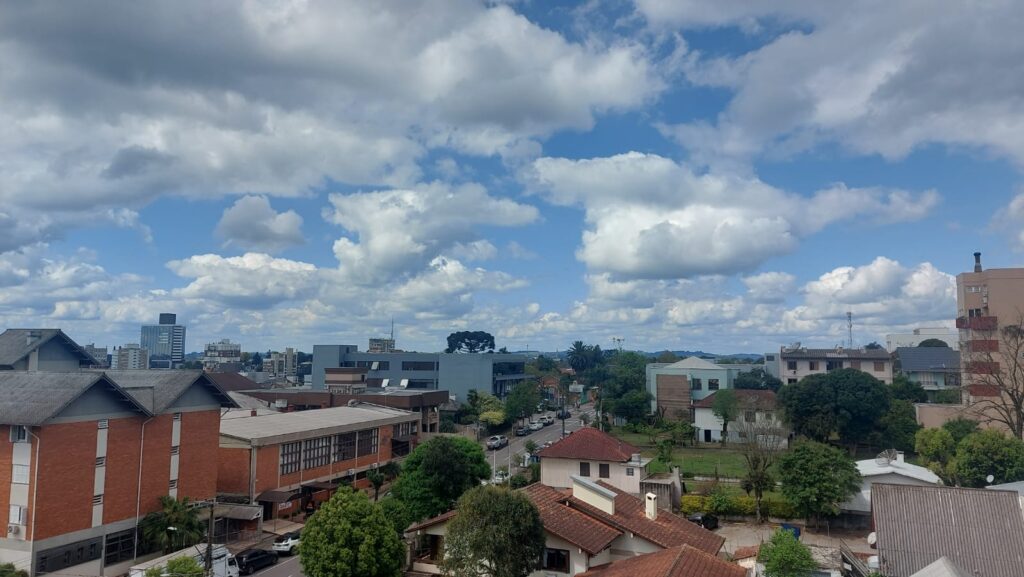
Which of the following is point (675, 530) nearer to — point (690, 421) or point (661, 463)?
point (661, 463)

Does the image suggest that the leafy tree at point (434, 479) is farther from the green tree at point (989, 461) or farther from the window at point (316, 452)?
the green tree at point (989, 461)

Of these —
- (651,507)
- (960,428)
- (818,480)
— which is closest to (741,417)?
(960,428)

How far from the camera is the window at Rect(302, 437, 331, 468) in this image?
43.6 meters

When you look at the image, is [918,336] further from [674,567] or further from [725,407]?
[674,567]

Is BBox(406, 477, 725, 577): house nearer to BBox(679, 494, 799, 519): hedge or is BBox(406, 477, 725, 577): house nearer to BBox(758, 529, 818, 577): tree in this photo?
BBox(758, 529, 818, 577): tree

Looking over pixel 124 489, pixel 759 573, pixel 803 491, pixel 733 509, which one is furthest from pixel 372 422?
pixel 759 573

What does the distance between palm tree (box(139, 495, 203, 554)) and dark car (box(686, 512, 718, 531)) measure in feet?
82.6

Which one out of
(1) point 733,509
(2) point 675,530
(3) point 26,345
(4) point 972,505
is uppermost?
(3) point 26,345

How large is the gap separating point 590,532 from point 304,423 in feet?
95.7

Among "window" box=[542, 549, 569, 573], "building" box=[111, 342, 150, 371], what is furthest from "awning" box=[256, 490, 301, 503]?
"building" box=[111, 342, 150, 371]

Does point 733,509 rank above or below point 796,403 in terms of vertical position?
below

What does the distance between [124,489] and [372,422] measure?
21.9 meters

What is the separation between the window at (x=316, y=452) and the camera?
4362 cm

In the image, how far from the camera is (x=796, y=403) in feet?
191
